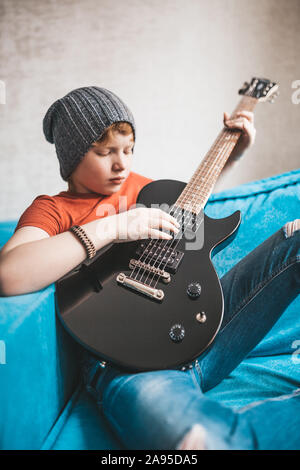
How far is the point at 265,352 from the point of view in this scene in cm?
91

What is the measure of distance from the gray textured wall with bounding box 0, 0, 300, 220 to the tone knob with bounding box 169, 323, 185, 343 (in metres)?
1.02

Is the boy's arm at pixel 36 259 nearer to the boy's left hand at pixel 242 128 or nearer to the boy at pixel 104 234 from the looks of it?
the boy at pixel 104 234

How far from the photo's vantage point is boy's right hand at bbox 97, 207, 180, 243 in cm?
73

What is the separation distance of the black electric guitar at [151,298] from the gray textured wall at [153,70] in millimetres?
799

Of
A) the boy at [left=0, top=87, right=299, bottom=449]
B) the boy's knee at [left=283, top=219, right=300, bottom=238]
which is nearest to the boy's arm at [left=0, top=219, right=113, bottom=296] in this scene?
the boy at [left=0, top=87, right=299, bottom=449]

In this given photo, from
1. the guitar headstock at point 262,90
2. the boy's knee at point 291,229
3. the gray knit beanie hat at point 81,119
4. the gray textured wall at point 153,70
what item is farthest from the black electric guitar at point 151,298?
the gray textured wall at point 153,70

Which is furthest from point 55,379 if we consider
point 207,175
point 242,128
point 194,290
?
point 242,128

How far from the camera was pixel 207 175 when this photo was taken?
932 millimetres

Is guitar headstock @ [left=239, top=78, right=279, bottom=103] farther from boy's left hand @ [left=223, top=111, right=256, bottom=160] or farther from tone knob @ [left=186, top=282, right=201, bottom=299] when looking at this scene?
tone knob @ [left=186, top=282, right=201, bottom=299]

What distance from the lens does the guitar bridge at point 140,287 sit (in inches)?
25.8

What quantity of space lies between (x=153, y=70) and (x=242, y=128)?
0.64m

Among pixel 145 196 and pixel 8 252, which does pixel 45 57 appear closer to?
pixel 145 196

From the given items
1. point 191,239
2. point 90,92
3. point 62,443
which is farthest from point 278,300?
point 90,92
